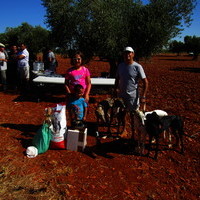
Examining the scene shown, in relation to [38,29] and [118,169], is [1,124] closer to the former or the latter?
[118,169]

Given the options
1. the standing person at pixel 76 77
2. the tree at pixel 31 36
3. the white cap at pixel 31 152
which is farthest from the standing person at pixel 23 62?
the tree at pixel 31 36

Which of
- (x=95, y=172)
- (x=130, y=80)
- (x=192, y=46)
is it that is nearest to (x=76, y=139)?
(x=95, y=172)

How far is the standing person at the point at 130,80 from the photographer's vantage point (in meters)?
4.07

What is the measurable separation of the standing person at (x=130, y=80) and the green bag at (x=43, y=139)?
5.79ft

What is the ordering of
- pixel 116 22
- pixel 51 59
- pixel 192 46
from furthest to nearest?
pixel 192 46 → pixel 51 59 → pixel 116 22

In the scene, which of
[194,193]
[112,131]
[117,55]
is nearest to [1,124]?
[112,131]

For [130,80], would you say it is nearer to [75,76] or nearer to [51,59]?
[75,76]

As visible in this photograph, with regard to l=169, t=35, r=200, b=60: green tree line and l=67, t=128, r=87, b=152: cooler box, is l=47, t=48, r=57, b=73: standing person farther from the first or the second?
l=169, t=35, r=200, b=60: green tree line

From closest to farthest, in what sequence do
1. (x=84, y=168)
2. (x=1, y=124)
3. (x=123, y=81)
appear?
1. (x=84, y=168)
2. (x=123, y=81)
3. (x=1, y=124)

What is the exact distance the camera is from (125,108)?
4477 millimetres

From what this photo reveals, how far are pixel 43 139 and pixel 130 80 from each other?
2.15 metres

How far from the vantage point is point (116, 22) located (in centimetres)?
833

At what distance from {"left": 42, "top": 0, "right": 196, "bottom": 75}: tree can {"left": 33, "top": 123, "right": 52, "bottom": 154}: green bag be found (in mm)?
5393

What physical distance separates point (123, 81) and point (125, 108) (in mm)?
625
